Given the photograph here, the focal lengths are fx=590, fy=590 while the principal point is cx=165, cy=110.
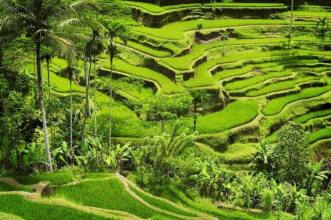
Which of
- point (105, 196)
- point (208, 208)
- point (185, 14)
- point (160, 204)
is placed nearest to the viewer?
point (105, 196)

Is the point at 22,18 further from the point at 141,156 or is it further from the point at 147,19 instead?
the point at 147,19

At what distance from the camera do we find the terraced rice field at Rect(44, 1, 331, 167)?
37.6 m

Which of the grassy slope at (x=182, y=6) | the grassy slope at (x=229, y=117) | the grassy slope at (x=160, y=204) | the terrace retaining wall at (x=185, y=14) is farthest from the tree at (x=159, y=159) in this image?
the grassy slope at (x=182, y=6)

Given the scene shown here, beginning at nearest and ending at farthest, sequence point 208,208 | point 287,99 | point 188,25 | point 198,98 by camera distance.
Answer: point 208,208 < point 198,98 < point 287,99 < point 188,25

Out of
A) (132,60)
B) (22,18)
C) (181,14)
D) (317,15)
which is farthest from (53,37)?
(317,15)

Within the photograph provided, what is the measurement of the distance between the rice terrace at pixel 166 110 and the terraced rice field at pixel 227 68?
0.14m

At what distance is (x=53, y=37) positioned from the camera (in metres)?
19.1

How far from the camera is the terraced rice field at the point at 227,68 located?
1481 inches

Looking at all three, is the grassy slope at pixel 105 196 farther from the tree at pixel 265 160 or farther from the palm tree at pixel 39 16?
the tree at pixel 265 160

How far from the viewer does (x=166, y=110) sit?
34.2m

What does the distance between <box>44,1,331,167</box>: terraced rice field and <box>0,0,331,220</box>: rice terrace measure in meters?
0.14

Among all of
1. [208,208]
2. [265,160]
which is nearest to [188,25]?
[265,160]

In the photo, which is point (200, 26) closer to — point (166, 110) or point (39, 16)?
point (166, 110)

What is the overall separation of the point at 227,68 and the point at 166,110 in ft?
48.7
